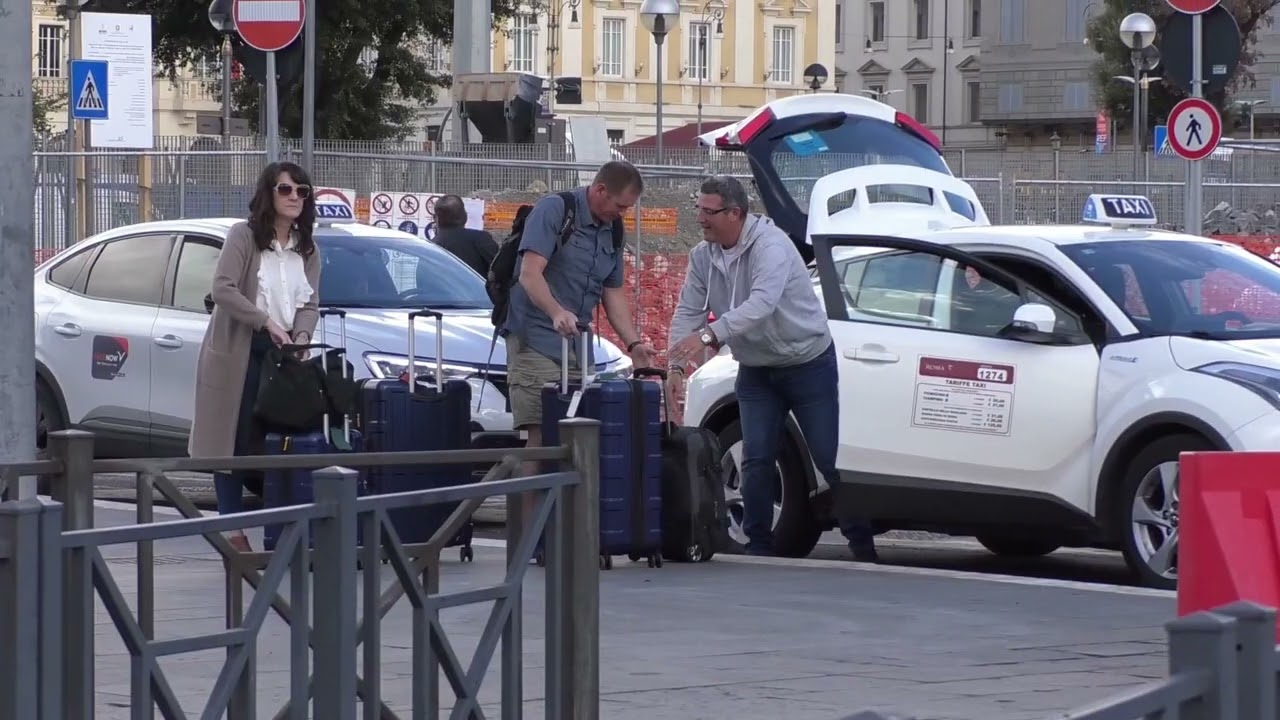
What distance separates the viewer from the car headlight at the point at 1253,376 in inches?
359

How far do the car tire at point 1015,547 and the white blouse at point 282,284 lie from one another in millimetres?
3224

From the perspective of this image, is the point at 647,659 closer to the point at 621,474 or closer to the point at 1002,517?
the point at 621,474

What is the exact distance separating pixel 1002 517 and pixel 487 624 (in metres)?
5.23

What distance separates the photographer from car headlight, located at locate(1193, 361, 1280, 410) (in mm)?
9125

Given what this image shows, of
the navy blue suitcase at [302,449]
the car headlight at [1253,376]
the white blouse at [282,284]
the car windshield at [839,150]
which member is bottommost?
the navy blue suitcase at [302,449]

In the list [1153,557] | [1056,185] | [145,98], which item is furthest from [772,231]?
[1056,185]

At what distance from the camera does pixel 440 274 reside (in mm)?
13039

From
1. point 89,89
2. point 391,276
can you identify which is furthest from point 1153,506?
point 89,89

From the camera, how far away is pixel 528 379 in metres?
9.76

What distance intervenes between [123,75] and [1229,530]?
14.6m

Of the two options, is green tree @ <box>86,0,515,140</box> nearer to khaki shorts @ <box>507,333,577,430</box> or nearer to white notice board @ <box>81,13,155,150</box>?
white notice board @ <box>81,13,155,150</box>

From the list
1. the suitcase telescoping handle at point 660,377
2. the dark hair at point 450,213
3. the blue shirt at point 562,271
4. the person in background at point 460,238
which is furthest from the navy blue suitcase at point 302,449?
the dark hair at point 450,213

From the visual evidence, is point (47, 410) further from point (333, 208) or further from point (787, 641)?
point (787, 641)

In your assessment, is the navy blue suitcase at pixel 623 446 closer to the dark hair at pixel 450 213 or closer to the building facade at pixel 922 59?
the dark hair at pixel 450 213
